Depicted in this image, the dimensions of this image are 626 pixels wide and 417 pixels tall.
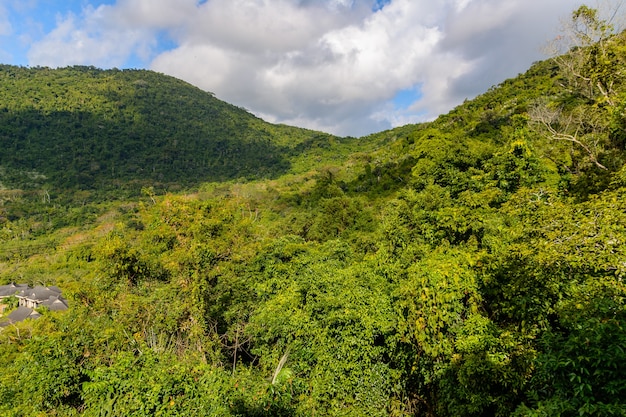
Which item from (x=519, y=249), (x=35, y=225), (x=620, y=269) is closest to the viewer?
(x=620, y=269)

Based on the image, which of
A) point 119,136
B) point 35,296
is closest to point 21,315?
point 35,296

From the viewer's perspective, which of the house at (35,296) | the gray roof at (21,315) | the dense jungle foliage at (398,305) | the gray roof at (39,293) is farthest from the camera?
the gray roof at (39,293)

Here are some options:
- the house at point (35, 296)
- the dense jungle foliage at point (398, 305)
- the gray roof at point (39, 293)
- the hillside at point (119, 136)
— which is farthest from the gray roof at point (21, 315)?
the hillside at point (119, 136)

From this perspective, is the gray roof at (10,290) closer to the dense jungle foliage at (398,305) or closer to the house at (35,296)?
→ the house at (35,296)

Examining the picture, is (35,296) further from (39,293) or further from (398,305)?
(398,305)

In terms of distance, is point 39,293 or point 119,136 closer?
point 39,293

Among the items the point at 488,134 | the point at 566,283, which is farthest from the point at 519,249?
the point at 488,134

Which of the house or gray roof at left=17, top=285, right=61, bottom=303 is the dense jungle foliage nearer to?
the house

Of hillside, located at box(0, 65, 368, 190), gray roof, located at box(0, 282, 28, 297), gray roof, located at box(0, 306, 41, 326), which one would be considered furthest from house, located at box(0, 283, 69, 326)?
hillside, located at box(0, 65, 368, 190)

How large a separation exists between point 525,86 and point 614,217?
167 ft

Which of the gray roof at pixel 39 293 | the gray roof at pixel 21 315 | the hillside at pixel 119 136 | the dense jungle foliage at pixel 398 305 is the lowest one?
the gray roof at pixel 21 315

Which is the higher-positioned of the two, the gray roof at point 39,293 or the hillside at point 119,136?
the hillside at point 119,136

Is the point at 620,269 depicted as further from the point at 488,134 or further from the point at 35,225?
the point at 35,225

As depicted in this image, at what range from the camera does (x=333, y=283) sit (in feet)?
39.8
